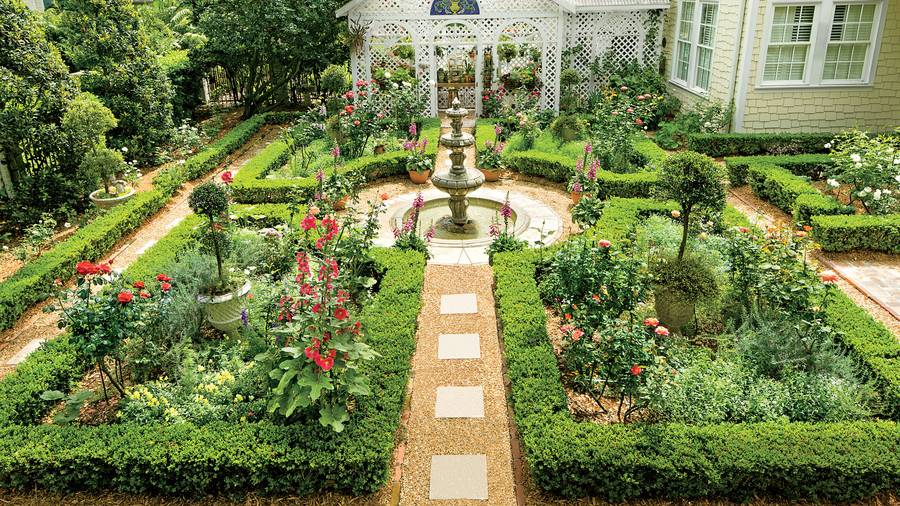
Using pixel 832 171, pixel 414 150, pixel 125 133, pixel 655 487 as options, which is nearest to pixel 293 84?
pixel 125 133

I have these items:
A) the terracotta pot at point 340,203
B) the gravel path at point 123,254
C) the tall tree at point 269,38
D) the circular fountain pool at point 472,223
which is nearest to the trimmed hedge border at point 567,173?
the circular fountain pool at point 472,223

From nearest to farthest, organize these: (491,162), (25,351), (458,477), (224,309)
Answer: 1. (458,477)
2. (224,309)
3. (25,351)
4. (491,162)

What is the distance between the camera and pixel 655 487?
4.44 meters

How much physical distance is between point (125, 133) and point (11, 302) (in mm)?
7015

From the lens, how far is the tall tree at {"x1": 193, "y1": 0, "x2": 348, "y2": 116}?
52.7 ft

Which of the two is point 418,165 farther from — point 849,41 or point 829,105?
point 849,41

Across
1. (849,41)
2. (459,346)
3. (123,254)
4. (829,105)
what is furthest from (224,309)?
(849,41)

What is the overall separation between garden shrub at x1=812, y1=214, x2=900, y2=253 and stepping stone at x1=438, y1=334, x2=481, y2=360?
5231mm

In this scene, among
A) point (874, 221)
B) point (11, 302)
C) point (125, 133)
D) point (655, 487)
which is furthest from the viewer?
point (125, 133)

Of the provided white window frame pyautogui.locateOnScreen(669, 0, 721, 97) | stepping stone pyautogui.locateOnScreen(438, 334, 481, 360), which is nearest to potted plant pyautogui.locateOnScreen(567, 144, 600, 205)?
stepping stone pyautogui.locateOnScreen(438, 334, 481, 360)

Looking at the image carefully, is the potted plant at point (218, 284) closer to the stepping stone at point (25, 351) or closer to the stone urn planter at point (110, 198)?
the stepping stone at point (25, 351)

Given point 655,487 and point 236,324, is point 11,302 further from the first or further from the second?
point 655,487

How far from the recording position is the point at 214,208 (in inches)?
246

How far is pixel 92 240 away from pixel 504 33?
36.6 feet
